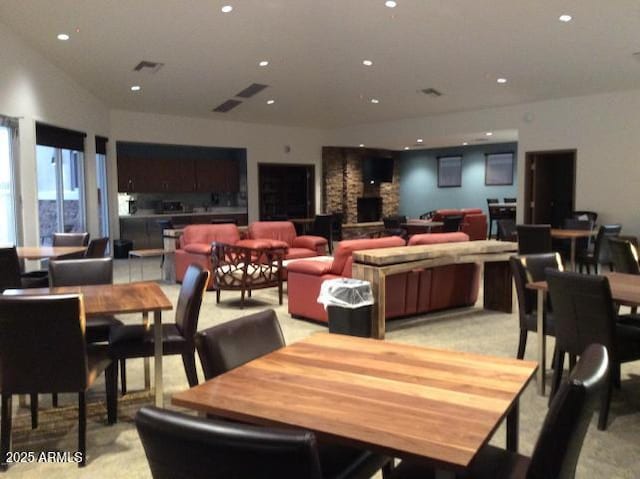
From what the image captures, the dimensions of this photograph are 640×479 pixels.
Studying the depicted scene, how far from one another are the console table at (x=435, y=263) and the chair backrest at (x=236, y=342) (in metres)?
2.69

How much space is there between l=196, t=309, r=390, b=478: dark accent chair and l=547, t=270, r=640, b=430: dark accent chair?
157cm

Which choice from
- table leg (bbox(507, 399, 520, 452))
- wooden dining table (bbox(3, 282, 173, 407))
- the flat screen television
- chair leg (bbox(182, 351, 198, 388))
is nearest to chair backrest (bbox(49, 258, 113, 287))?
wooden dining table (bbox(3, 282, 173, 407))

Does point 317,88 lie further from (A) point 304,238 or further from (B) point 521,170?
(B) point 521,170

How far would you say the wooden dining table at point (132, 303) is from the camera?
2.81 m

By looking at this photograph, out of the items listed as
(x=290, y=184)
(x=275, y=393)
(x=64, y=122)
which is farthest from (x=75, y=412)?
(x=290, y=184)

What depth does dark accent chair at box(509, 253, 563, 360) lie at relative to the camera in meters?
3.68

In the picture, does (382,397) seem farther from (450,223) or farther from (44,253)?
(450,223)

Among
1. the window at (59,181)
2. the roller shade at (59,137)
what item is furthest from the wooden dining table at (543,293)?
the roller shade at (59,137)

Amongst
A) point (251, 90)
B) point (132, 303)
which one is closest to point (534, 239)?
point (132, 303)

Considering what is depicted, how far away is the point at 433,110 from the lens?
38.3 feet

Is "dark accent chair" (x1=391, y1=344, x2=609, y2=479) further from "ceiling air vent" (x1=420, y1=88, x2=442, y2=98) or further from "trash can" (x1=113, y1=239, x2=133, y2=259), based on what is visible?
"trash can" (x1=113, y1=239, x2=133, y2=259)

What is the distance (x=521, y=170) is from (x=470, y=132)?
167cm

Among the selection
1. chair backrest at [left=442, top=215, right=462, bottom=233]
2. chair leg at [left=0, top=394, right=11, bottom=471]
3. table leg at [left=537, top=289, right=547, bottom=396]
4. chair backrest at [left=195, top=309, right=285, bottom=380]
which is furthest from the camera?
chair backrest at [left=442, top=215, right=462, bottom=233]

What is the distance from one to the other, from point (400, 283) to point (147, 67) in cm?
573
